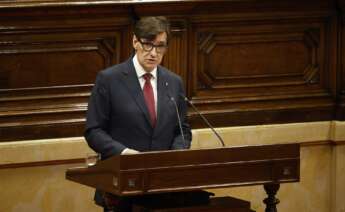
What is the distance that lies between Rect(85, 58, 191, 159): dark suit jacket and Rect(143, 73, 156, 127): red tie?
0.09ft

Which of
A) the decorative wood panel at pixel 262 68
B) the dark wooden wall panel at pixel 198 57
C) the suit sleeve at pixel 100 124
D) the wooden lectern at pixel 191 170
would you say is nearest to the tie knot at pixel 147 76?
the suit sleeve at pixel 100 124

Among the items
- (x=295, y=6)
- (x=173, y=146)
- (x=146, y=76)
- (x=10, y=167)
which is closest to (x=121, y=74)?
(x=146, y=76)

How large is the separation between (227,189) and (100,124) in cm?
200

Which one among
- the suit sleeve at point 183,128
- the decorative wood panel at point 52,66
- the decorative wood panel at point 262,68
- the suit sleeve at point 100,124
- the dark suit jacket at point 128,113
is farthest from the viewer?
the decorative wood panel at point 262,68

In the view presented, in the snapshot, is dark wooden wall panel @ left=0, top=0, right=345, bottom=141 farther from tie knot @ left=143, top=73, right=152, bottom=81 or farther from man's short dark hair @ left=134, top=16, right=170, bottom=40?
man's short dark hair @ left=134, top=16, right=170, bottom=40

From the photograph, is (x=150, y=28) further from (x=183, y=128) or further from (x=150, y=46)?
(x=183, y=128)

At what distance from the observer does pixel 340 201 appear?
7.48 metres

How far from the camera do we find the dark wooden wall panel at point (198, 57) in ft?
21.6

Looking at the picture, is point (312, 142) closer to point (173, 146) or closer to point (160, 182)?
point (173, 146)

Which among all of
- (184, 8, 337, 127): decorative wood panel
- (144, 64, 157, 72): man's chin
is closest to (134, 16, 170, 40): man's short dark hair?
(144, 64, 157, 72): man's chin

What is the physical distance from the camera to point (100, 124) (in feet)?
17.6

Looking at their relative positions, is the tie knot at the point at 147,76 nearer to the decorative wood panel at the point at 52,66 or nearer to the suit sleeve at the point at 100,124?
the suit sleeve at the point at 100,124

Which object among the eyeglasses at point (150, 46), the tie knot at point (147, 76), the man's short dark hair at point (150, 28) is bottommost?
the tie knot at point (147, 76)

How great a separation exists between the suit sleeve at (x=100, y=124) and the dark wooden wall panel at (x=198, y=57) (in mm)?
1265
